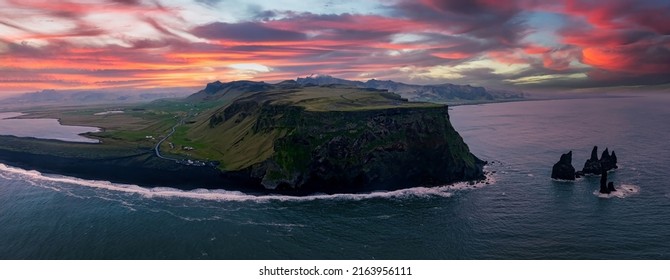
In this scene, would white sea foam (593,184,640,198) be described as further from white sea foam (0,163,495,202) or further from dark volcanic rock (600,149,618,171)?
white sea foam (0,163,495,202)

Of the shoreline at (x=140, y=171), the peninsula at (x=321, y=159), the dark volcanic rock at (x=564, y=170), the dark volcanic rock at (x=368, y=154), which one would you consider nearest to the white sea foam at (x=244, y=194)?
the shoreline at (x=140, y=171)

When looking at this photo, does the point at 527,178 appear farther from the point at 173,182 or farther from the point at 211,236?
the point at 173,182

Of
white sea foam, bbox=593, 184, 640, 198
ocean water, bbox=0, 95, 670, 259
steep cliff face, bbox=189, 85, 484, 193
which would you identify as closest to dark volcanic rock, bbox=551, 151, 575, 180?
ocean water, bbox=0, 95, 670, 259

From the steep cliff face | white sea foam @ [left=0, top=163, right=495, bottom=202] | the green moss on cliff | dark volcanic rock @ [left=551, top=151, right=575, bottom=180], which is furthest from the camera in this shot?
the green moss on cliff

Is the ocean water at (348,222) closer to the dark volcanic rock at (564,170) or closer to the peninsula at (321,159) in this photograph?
the dark volcanic rock at (564,170)

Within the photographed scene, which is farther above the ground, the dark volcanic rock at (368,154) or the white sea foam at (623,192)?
the dark volcanic rock at (368,154)

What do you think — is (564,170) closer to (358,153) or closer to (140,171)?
(358,153)
